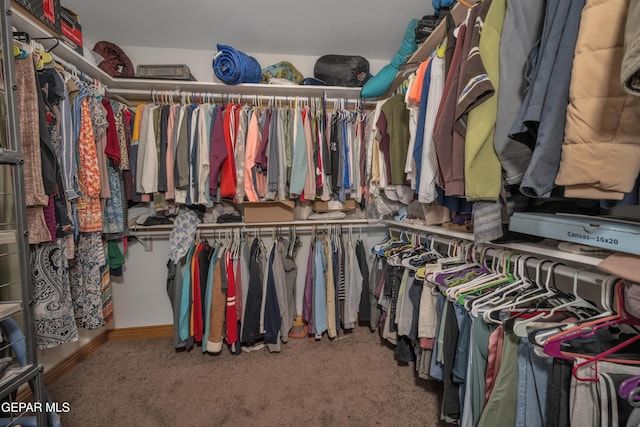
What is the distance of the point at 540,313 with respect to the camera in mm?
836

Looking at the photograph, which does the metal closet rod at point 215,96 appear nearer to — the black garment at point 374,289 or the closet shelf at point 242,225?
the closet shelf at point 242,225

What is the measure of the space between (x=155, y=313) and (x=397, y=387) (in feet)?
6.69

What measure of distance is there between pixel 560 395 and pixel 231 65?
2277 mm

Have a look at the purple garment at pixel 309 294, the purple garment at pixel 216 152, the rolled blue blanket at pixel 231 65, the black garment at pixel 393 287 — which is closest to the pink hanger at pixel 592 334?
the black garment at pixel 393 287

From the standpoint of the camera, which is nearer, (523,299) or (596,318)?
(596,318)

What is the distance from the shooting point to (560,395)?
68cm

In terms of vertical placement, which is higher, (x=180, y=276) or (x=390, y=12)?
(x=390, y=12)

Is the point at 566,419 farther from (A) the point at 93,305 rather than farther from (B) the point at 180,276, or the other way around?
(A) the point at 93,305

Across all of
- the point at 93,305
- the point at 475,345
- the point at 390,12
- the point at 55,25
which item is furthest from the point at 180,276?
the point at 390,12

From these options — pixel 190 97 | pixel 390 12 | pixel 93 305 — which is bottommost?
pixel 93 305

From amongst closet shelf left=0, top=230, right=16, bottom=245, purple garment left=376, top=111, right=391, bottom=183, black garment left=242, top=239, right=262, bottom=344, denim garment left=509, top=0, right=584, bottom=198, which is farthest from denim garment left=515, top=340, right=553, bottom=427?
closet shelf left=0, top=230, right=16, bottom=245

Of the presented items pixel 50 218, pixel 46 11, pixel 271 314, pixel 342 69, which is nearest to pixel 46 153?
pixel 50 218

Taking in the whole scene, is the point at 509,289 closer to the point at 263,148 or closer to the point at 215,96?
the point at 263,148

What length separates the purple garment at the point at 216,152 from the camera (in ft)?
5.85
